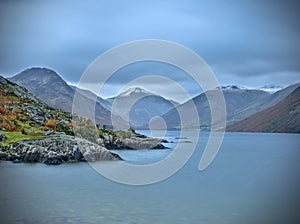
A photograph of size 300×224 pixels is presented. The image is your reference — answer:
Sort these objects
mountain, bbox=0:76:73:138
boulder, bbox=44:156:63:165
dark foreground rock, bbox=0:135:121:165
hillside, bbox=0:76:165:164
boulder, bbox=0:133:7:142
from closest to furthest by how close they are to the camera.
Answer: boulder, bbox=44:156:63:165 → dark foreground rock, bbox=0:135:121:165 → hillside, bbox=0:76:165:164 → boulder, bbox=0:133:7:142 → mountain, bbox=0:76:73:138

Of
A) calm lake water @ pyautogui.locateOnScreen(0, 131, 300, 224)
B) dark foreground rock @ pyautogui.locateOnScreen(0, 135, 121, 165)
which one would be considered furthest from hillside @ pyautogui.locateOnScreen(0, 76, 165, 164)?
calm lake water @ pyautogui.locateOnScreen(0, 131, 300, 224)

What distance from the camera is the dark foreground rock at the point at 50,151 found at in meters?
67.3

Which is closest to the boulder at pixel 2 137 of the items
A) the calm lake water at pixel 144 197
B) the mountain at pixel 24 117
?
the mountain at pixel 24 117

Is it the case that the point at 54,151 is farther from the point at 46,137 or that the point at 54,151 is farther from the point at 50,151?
the point at 46,137

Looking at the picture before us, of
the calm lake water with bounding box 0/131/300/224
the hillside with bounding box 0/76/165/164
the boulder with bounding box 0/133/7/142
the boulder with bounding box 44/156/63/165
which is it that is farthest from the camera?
the boulder with bounding box 0/133/7/142

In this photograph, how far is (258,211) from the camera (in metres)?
36.8

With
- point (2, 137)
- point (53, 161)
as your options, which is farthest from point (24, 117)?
point (53, 161)

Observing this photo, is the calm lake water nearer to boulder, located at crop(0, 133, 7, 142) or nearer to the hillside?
the hillside

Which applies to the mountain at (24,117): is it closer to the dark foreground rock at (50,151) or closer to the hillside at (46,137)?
the hillside at (46,137)

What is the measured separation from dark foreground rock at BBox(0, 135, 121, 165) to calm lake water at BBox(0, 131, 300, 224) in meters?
4.04

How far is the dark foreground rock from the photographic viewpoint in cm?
6731

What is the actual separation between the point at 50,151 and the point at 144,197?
32309 millimetres

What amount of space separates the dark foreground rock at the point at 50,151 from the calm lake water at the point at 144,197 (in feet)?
13.3

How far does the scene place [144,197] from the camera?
43.3 meters
